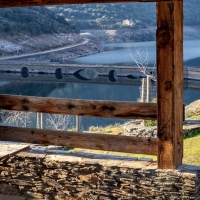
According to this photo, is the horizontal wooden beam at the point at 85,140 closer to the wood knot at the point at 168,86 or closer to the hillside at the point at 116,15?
the wood knot at the point at 168,86

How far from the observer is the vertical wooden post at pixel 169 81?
338 cm

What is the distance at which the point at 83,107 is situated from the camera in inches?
158

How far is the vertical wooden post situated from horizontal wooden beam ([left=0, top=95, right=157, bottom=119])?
0.79 ft

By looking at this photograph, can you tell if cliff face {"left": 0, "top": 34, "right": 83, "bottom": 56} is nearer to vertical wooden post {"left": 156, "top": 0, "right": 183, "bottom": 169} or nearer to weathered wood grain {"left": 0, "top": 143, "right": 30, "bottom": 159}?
weathered wood grain {"left": 0, "top": 143, "right": 30, "bottom": 159}

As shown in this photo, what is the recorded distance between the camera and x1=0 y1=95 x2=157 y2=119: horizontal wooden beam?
3789 millimetres

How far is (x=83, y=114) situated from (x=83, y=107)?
70mm

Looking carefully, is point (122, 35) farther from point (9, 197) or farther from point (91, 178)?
point (91, 178)

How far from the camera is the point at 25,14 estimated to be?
172ft

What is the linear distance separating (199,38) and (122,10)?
50.7ft

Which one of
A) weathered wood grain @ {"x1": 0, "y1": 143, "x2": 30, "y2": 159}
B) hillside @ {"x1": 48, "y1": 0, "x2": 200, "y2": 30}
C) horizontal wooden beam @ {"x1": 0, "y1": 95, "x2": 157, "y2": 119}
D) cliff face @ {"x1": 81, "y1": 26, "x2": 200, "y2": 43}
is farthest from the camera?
hillside @ {"x1": 48, "y1": 0, "x2": 200, "y2": 30}

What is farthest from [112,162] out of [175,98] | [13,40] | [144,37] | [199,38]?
[199,38]

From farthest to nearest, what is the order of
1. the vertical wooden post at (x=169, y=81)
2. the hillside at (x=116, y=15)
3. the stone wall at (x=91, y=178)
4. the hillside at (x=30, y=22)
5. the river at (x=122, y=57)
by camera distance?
the hillside at (x=116, y=15)
the hillside at (x=30, y=22)
the river at (x=122, y=57)
the stone wall at (x=91, y=178)
the vertical wooden post at (x=169, y=81)

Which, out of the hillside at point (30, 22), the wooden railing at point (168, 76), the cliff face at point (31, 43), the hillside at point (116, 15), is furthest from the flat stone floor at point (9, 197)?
the hillside at point (116, 15)

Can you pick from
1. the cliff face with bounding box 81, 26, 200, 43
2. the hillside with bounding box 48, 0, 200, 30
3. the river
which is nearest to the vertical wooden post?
the river
